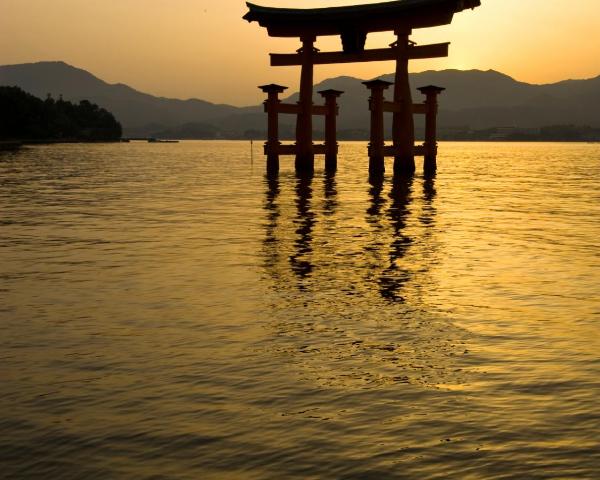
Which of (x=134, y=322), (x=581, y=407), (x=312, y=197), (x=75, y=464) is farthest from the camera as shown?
(x=312, y=197)

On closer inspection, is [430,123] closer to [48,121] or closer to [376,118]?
[376,118]

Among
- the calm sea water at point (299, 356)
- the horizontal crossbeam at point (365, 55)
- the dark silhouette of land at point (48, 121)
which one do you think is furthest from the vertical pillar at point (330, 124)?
the dark silhouette of land at point (48, 121)

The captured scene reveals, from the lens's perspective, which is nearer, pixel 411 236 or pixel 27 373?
pixel 27 373

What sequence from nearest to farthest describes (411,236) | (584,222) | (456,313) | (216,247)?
(456,313) → (216,247) → (411,236) → (584,222)

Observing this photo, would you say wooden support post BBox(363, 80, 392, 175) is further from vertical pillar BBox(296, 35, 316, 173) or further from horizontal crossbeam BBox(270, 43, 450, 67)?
vertical pillar BBox(296, 35, 316, 173)

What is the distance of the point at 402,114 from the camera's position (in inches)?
1501

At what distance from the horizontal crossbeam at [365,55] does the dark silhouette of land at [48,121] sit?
66.2 meters

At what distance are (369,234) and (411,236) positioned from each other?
988 millimetres

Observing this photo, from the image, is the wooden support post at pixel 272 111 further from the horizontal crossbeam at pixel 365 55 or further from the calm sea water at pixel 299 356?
the calm sea water at pixel 299 356

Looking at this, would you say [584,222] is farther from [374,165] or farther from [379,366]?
[374,165]

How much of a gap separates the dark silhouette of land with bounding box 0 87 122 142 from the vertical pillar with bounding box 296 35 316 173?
216ft

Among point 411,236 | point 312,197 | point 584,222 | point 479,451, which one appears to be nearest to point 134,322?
point 479,451

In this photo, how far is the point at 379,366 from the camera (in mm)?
7152

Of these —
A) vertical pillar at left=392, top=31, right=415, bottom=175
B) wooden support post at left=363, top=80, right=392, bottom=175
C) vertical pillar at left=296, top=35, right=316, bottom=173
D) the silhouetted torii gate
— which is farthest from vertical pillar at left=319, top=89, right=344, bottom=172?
vertical pillar at left=392, top=31, right=415, bottom=175
